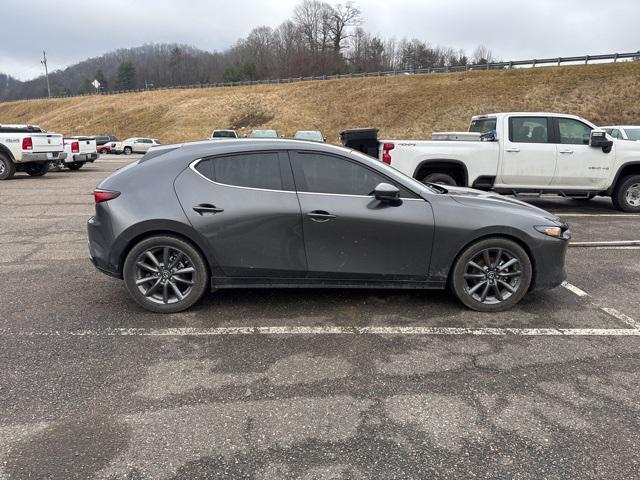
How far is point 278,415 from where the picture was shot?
9.20 feet

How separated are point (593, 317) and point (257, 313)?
10.1ft

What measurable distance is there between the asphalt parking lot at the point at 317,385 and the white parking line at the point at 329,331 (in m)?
0.02

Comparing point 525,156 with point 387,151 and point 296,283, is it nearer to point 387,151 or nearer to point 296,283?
point 387,151

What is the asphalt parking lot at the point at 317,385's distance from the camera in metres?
2.45

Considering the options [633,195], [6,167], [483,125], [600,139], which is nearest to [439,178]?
[483,125]

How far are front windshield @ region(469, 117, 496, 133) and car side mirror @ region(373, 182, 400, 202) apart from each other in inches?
236

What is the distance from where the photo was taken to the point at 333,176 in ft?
13.8

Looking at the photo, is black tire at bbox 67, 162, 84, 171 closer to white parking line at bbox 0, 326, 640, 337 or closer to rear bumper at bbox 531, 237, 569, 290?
white parking line at bbox 0, 326, 640, 337

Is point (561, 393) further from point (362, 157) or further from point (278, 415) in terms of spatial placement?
point (362, 157)

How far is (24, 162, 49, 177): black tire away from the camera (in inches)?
640

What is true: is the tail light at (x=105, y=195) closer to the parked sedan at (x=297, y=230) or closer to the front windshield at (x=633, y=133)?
the parked sedan at (x=297, y=230)

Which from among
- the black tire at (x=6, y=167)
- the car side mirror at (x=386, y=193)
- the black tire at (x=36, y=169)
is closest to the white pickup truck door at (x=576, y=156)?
the car side mirror at (x=386, y=193)

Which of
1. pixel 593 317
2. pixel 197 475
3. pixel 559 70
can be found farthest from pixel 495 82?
pixel 197 475

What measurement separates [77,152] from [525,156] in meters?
16.5
